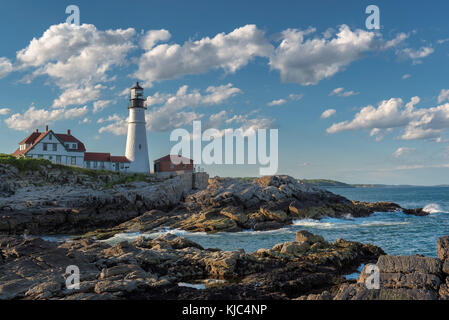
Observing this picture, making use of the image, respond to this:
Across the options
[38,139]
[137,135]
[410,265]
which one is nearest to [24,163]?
[38,139]

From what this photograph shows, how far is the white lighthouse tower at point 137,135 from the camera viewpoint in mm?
49719

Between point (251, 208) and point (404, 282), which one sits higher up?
point (404, 282)

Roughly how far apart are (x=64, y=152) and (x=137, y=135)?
33.6ft

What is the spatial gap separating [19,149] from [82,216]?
27.6 metres

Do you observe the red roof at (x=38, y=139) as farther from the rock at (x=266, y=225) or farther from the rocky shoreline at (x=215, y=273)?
the rocky shoreline at (x=215, y=273)

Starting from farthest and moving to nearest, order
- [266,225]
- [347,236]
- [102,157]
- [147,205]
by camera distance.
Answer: [102,157] < [147,205] < [266,225] < [347,236]

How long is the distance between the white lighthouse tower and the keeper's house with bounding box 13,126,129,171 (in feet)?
5.11

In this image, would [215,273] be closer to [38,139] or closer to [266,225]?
[266,225]

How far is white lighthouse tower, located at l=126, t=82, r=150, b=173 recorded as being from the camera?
49.7 metres

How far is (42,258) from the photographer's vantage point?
11391mm

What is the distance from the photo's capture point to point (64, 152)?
162 feet

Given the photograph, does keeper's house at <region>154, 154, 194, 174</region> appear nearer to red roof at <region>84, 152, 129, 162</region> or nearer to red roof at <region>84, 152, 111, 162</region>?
red roof at <region>84, 152, 129, 162</region>
